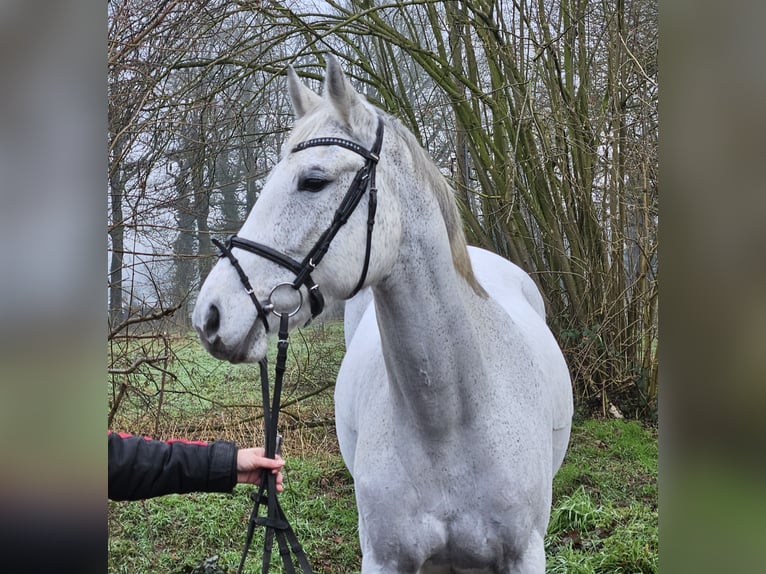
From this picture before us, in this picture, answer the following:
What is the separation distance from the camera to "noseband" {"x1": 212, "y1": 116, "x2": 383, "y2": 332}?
4.42ft

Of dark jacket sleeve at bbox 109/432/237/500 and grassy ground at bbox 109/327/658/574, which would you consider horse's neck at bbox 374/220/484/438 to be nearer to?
dark jacket sleeve at bbox 109/432/237/500

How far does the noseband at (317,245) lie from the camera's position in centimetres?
135

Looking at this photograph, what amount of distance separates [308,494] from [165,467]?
287cm

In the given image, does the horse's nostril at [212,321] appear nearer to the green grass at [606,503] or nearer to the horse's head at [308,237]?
the horse's head at [308,237]

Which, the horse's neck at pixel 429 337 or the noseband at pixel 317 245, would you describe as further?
the horse's neck at pixel 429 337

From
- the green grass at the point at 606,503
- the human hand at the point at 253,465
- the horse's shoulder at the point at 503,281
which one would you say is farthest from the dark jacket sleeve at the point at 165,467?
the green grass at the point at 606,503

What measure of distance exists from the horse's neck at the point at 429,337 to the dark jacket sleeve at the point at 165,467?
0.49 metres

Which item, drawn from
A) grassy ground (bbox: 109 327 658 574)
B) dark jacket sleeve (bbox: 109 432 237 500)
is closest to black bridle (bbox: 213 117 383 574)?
dark jacket sleeve (bbox: 109 432 237 500)

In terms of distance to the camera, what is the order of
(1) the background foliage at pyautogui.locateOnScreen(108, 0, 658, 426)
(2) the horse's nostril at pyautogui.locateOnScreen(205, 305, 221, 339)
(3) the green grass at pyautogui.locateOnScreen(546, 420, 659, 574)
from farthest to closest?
1. (1) the background foliage at pyautogui.locateOnScreen(108, 0, 658, 426)
2. (3) the green grass at pyautogui.locateOnScreen(546, 420, 659, 574)
3. (2) the horse's nostril at pyautogui.locateOnScreen(205, 305, 221, 339)

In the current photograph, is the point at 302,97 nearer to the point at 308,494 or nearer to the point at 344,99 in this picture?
the point at 344,99

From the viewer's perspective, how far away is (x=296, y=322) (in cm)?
142
